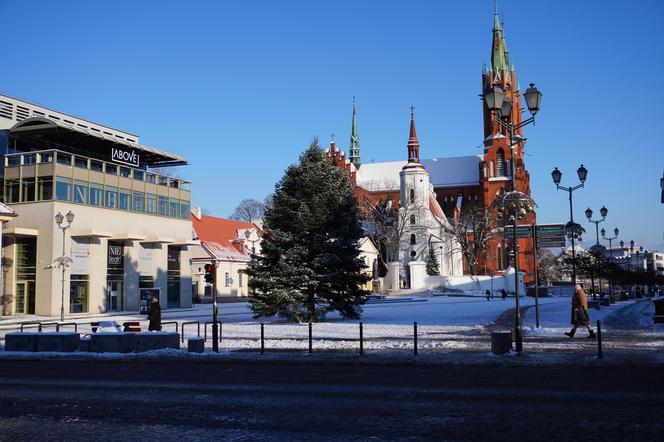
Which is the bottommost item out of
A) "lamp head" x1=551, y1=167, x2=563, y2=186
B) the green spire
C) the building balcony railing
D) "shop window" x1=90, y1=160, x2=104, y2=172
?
"lamp head" x1=551, y1=167, x2=563, y2=186

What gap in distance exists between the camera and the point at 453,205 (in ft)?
368

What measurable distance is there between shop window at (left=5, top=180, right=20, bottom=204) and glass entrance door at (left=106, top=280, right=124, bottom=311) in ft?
31.5

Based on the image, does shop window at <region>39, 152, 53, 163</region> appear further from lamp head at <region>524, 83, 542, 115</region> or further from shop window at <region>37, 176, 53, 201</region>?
lamp head at <region>524, 83, 542, 115</region>

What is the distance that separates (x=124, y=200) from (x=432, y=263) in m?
48.3

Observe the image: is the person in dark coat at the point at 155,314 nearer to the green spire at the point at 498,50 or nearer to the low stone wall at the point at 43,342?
the low stone wall at the point at 43,342

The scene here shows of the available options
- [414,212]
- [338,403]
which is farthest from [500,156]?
[338,403]

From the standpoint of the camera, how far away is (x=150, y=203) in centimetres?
5628

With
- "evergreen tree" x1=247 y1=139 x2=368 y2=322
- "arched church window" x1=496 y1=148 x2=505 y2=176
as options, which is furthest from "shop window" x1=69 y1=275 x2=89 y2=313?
"arched church window" x1=496 y1=148 x2=505 y2=176

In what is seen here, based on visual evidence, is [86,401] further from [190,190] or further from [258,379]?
[190,190]

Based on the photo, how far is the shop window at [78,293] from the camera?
1884 inches

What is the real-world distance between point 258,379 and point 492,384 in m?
4.93

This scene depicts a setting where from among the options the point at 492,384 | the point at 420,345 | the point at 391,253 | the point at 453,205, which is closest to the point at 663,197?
the point at 420,345

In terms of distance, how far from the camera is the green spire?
363 feet

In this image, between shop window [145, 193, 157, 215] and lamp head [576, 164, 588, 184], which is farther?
shop window [145, 193, 157, 215]
